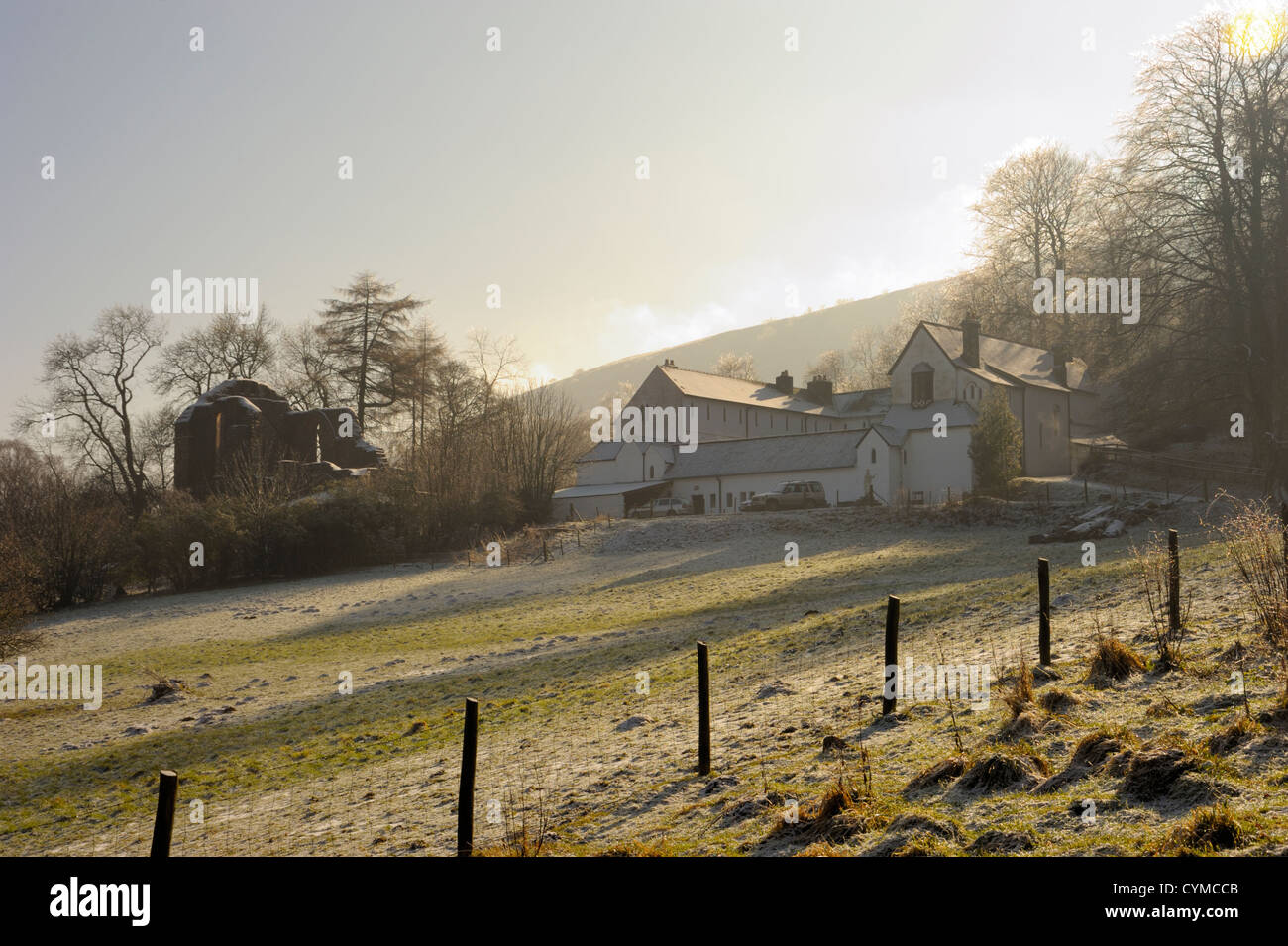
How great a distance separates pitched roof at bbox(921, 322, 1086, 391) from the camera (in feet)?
202

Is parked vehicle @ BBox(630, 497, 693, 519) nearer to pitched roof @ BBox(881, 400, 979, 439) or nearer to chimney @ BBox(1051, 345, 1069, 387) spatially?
pitched roof @ BBox(881, 400, 979, 439)

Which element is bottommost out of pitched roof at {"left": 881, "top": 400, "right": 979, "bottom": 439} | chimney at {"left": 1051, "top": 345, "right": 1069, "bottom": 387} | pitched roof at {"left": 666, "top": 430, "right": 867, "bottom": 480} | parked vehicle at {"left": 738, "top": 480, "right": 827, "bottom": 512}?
parked vehicle at {"left": 738, "top": 480, "right": 827, "bottom": 512}

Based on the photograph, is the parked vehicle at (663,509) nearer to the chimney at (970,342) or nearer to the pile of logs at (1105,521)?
the chimney at (970,342)

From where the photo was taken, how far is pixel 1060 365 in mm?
67625

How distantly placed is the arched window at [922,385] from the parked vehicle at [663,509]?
16571mm

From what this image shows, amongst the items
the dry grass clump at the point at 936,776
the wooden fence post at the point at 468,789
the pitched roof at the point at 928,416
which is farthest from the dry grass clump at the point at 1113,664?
the pitched roof at the point at 928,416

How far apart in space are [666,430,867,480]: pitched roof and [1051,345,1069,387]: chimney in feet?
56.3

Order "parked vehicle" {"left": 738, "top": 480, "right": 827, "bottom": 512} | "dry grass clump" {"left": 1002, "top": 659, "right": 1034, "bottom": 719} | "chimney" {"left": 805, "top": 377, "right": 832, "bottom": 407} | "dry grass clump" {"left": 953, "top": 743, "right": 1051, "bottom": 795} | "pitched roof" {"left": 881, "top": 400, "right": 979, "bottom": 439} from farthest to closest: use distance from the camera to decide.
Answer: "chimney" {"left": 805, "top": 377, "right": 832, "bottom": 407}
"pitched roof" {"left": 881, "top": 400, "right": 979, "bottom": 439}
"parked vehicle" {"left": 738, "top": 480, "right": 827, "bottom": 512}
"dry grass clump" {"left": 1002, "top": 659, "right": 1034, "bottom": 719}
"dry grass clump" {"left": 953, "top": 743, "right": 1051, "bottom": 795}

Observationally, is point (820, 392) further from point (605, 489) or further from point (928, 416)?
point (605, 489)

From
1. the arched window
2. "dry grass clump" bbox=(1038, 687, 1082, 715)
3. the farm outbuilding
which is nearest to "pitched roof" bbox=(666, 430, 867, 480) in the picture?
the farm outbuilding

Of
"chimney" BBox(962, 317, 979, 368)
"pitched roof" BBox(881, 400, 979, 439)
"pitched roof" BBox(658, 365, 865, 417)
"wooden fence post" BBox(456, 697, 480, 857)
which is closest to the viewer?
"wooden fence post" BBox(456, 697, 480, 857)

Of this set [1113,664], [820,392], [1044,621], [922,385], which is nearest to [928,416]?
[922,385]

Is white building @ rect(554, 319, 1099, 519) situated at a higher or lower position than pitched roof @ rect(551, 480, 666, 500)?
higher
